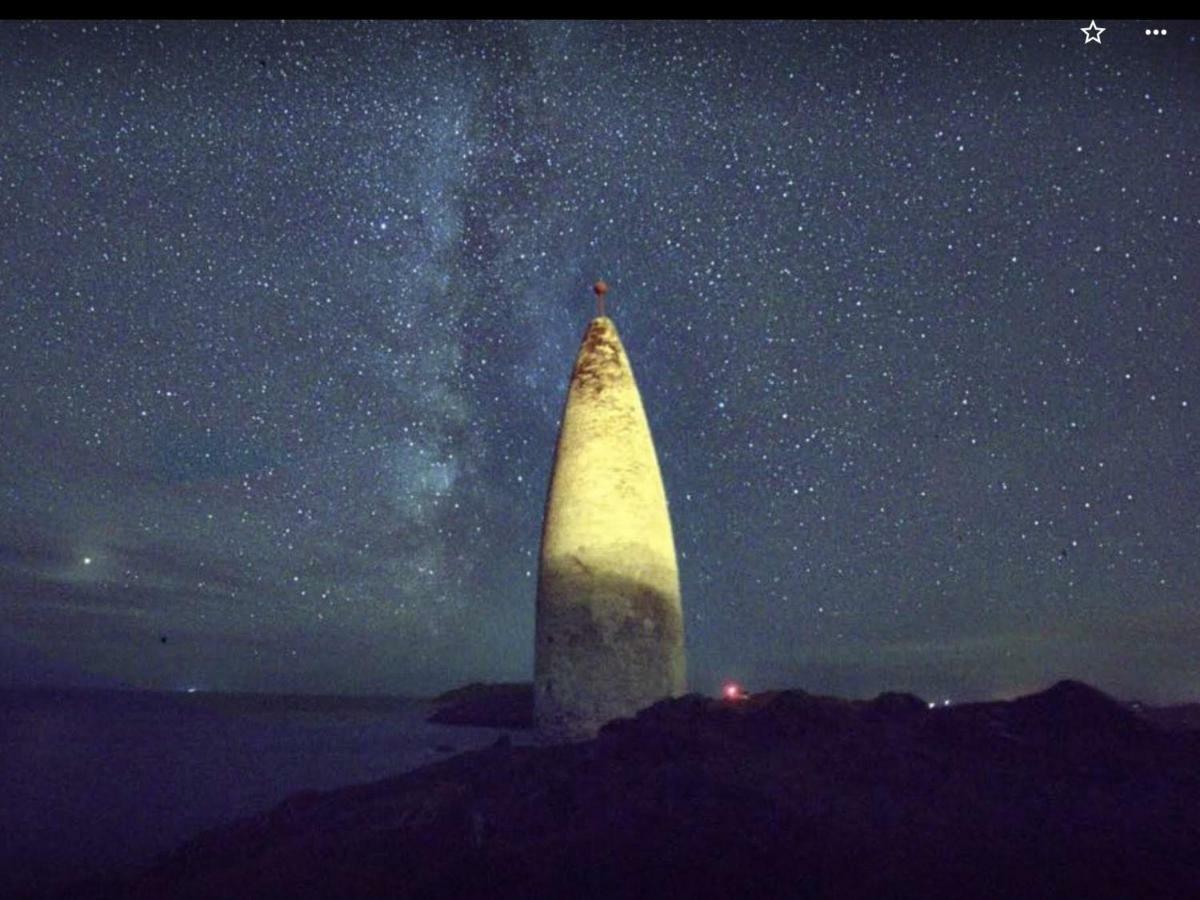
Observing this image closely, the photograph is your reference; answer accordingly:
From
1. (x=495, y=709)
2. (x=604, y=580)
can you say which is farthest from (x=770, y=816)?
(x=495, y=709)

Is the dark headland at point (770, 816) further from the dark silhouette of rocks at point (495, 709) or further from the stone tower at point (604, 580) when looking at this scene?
the dark silhouette of rocks at point (495, 709)

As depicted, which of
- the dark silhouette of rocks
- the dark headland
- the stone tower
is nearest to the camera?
the dark headland

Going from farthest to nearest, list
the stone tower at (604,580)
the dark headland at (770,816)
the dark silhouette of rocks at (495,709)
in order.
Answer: the dark silhouette of rocks at (495,709), the stone tower at (604,580), the dark headland at (770,816)

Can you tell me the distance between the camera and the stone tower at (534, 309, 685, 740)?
12.9 meters

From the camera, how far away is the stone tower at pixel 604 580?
12.9 m

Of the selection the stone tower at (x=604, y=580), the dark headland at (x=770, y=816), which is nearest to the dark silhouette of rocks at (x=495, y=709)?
the stone tower at (x=604, y=580)

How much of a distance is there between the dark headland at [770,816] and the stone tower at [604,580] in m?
0.73

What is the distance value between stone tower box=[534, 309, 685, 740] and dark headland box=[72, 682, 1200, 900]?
73cm

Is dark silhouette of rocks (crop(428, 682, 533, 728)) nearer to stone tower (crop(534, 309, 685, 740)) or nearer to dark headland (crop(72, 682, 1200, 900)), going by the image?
stone tower (crop(534, 309, 685, 740))

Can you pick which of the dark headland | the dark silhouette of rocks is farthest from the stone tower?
the dark silhouette of rocks

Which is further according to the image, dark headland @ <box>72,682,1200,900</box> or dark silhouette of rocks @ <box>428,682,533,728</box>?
dark silhouette of rocks @ <box>428,682,533,728</box>

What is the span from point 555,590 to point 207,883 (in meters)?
6.18

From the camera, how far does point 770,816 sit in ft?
33.8

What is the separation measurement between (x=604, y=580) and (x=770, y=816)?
172 inches
